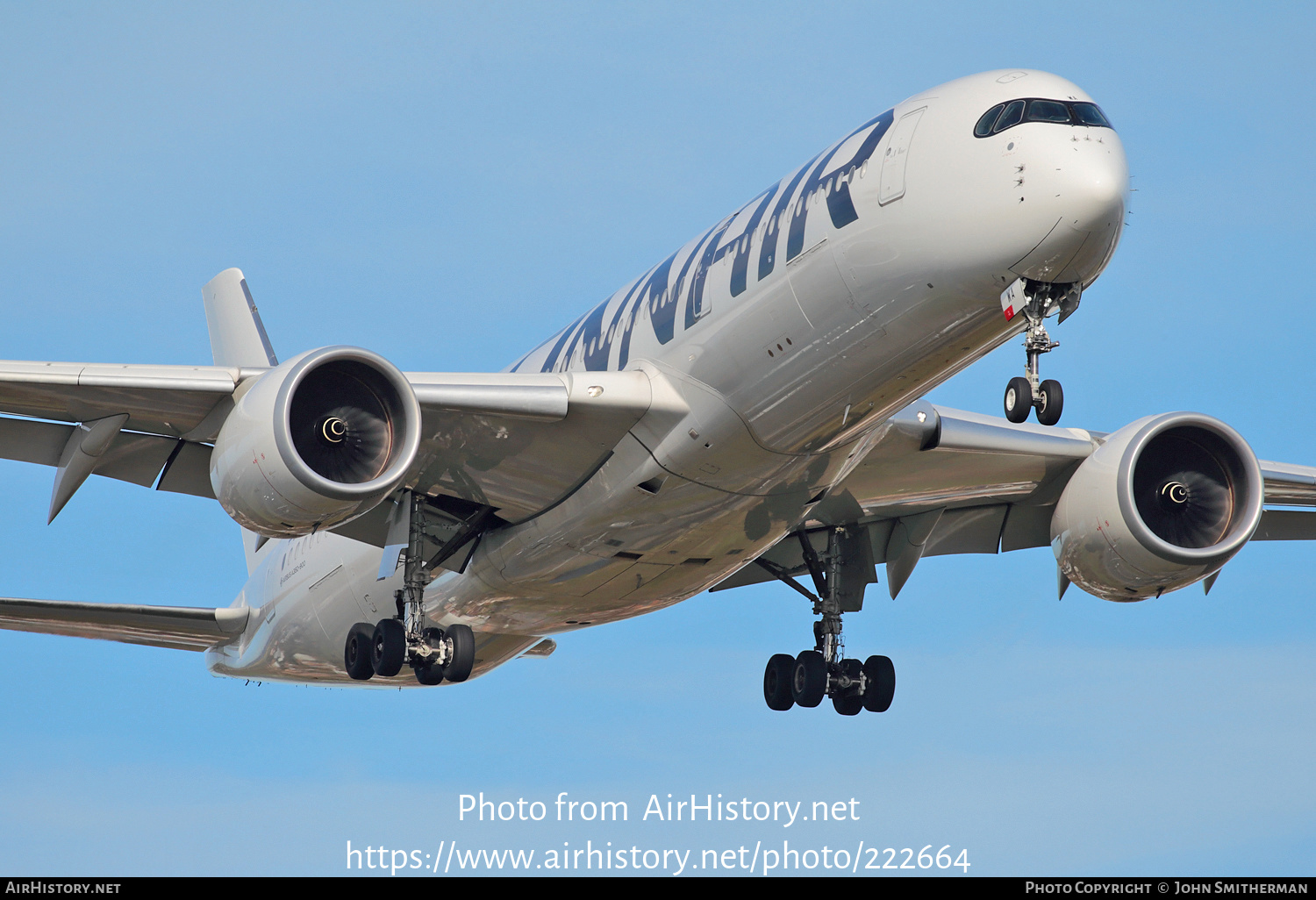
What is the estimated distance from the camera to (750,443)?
18.4 metres

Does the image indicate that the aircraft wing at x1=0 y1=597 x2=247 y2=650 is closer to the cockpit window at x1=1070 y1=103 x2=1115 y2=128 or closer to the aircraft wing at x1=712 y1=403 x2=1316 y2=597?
the aircraft wing at x1=712 y1=403 x2=1316 y2=597

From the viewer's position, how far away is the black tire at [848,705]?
24.0 meters

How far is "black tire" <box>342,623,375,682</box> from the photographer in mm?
21484

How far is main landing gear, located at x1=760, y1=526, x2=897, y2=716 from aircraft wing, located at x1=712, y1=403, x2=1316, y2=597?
0.32 metres

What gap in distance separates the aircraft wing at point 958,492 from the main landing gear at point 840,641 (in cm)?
32

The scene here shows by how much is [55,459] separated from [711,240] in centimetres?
845

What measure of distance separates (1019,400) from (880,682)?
8.90 meters

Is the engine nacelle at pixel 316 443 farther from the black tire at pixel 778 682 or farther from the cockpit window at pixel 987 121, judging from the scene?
the black tire at pixel 778 682

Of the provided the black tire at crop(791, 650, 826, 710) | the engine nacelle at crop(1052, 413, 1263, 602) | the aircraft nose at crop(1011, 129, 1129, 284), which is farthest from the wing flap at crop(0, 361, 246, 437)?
the engine nacelle at crop(1052, 413, 1263, 602)

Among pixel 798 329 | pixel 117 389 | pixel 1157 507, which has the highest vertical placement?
pixel 1157 507

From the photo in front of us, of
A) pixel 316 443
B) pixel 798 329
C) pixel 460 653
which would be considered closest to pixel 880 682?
pixel 460 653

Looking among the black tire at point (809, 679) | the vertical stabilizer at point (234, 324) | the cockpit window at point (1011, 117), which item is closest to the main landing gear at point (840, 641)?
the black tire at point (809, 679)

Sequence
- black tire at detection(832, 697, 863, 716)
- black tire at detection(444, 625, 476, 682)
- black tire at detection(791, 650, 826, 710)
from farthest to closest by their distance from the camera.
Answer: black tire at detection(832, 697, 863, 716) < black tire at detection(791, 650, 826, 710) < black tire at detection(444, 625, 476, 682)

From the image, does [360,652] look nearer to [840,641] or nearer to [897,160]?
[840,641]
